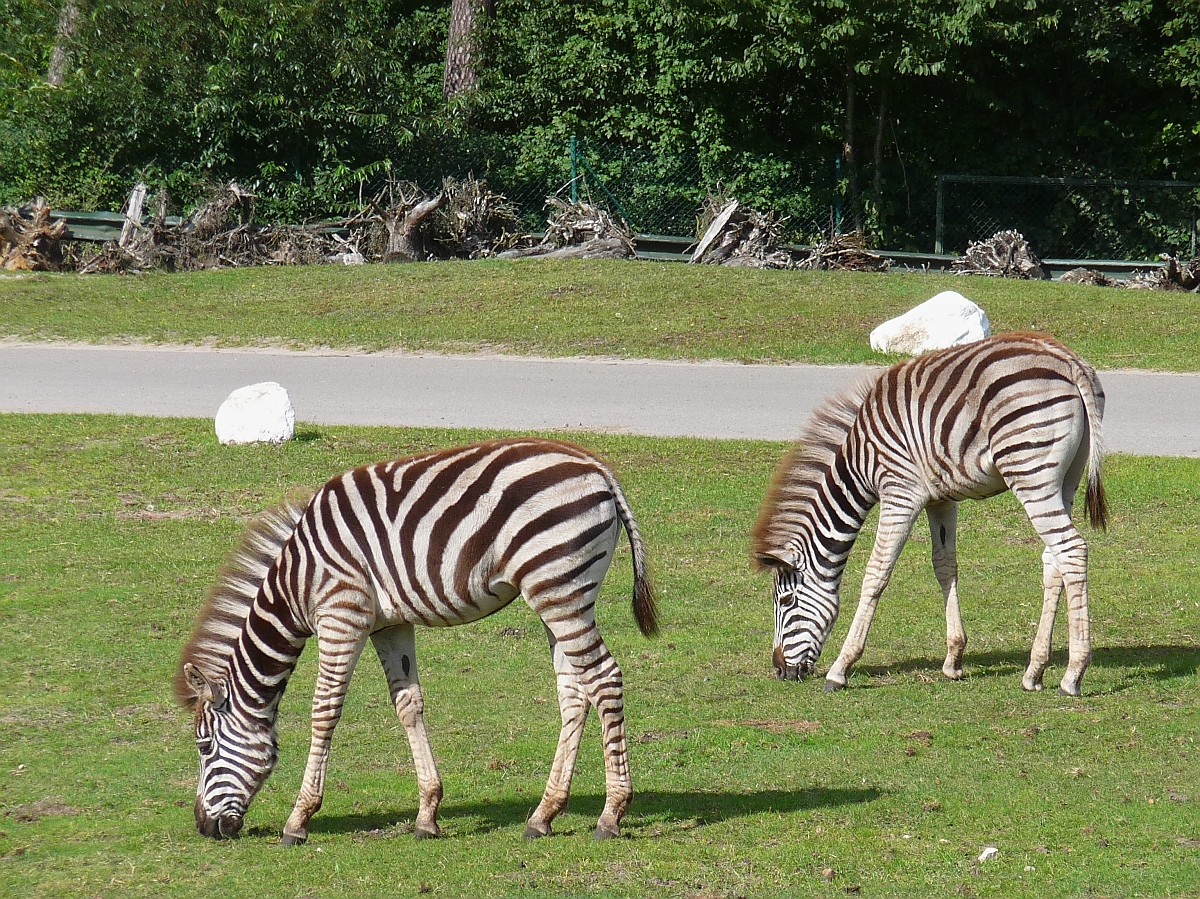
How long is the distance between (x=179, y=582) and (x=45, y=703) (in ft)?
7.99

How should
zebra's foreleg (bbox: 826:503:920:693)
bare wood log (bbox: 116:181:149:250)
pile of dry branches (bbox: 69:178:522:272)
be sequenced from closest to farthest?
zebra's foreleg (bbox: 826:503:920:693) → pile of dry branches (bbox: 69:178:522:272) → bare wood log (bbox: 116:181:149:250)

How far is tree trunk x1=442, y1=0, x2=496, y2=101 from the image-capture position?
32.3 m

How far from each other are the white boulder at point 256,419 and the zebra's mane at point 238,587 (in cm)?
765

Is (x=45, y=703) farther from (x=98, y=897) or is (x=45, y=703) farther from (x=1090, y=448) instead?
(x=1090, y=448)

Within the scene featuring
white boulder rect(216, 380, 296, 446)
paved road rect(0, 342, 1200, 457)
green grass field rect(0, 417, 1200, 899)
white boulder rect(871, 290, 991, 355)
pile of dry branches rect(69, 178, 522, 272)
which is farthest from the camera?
pile of dry branches rect(69, 178, 522, 272)

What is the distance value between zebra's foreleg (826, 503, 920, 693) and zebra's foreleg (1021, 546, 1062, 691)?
869 mm

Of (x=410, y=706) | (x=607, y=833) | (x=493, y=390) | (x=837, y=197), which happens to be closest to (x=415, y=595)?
(x=410, y=706)

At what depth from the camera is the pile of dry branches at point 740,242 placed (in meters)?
25.1

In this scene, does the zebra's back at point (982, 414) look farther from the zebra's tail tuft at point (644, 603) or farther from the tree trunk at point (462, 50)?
the tree trunk at point (462, 50)

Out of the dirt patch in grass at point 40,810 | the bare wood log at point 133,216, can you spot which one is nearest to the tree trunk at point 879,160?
the bare wood log at point 133,216

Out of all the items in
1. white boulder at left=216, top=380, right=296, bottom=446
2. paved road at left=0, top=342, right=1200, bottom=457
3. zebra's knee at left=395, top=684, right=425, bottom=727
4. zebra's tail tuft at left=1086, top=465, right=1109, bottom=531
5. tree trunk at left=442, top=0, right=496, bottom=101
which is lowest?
paved road at left=0, top=342, right=1200, bottom=457

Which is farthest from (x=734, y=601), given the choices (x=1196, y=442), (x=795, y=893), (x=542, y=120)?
(x=542, y=120)

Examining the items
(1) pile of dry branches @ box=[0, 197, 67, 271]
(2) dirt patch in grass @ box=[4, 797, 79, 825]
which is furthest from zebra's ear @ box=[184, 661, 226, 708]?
(1) pile of dry branches @ box=[0, 197, 67, 271]

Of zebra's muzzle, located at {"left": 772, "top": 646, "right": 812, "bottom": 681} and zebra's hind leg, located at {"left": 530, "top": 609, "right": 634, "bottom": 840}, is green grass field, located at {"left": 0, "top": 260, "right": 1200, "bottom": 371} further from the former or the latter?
zebra's hind leg, located at {"left": 530, "top": 609, "right": 634, "bottom": 840}
